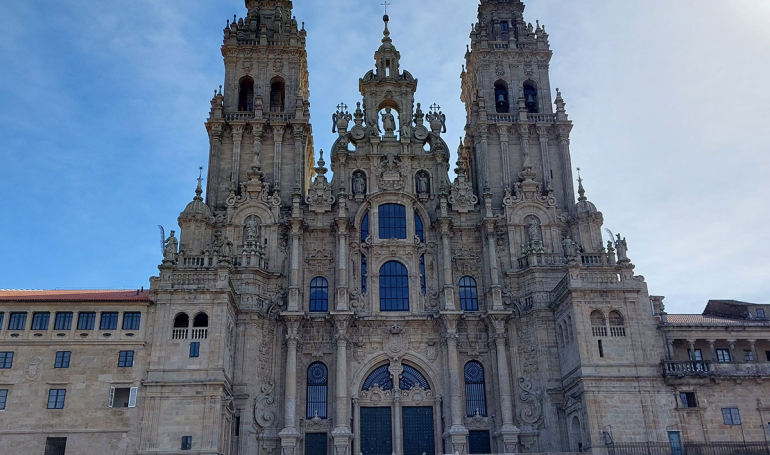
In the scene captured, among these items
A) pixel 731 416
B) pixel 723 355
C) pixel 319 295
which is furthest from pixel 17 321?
pixel 723 355

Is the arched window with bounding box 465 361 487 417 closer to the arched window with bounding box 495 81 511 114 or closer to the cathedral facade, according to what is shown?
the cathedral facade

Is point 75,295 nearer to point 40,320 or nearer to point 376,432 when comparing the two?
point 40,320

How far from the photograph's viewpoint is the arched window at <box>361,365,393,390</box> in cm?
4225

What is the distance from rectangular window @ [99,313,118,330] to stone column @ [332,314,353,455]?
1166cm

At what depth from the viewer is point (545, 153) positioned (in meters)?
48.0

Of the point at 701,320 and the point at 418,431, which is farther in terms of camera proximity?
the point at 701,320

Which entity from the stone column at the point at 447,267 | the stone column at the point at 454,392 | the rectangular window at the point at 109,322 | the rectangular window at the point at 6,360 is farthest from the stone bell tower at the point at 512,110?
the rectangular window at the point at 6,360

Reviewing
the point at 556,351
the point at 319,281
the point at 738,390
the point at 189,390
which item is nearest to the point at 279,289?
the point at 319,281

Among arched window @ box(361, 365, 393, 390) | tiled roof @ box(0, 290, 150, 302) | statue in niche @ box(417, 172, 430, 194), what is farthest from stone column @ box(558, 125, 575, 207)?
tiled roof @ box(0, 290, 150, 302)

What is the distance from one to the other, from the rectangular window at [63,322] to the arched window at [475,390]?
21.6m

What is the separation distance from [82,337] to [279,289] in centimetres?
1128

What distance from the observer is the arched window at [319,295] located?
43.9 meters

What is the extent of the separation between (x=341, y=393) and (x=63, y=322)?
48.3 feet

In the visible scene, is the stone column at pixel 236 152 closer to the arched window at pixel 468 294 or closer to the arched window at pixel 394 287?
the arched window at pixel 394 287
